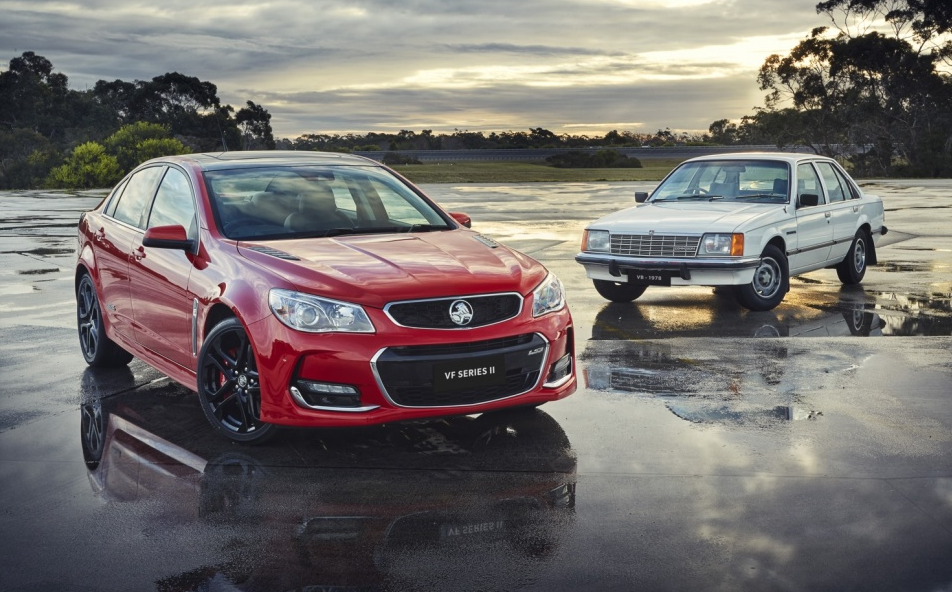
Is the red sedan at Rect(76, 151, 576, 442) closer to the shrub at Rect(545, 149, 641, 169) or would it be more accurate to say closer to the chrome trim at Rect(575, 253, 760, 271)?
the chrome trim at Rect(575, 253, 760, 271)

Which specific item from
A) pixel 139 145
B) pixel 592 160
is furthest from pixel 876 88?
pixel 139 145

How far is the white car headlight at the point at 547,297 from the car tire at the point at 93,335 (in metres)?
3.45

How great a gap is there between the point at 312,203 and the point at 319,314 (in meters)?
1.56

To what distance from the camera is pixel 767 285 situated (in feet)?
35.7

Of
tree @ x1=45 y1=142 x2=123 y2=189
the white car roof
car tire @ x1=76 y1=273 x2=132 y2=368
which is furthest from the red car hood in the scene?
tree @ x1=45 y1=142 x2=123 y2=189

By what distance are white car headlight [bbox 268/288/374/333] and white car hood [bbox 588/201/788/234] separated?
5.89 meters

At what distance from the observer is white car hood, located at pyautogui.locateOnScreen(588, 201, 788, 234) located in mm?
10555

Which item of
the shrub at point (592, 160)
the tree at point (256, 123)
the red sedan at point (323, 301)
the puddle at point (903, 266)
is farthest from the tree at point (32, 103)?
the red sedan at point (323, 301)

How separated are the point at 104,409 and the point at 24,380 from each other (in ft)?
3.81

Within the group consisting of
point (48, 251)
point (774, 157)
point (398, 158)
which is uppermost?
point (774, 157)

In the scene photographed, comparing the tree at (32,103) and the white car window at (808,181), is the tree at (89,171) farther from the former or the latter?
the white car window at (808,181)

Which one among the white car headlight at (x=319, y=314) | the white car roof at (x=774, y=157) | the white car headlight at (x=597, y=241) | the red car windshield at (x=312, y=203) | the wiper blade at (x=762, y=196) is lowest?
the white car headlight at (x=597, y=241)

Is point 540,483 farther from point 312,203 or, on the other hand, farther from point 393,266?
point 312,203

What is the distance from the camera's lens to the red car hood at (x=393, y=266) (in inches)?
214
